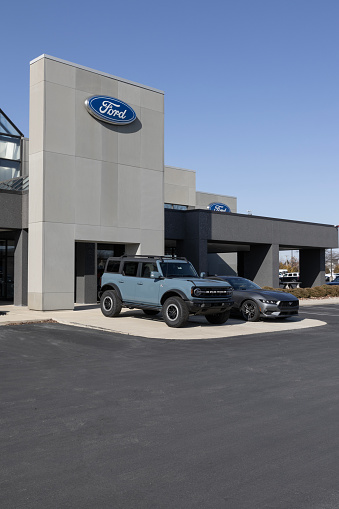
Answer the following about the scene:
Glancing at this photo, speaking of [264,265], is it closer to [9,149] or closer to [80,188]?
[80,188]

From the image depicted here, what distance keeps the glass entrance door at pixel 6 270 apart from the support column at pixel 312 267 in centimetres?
2155

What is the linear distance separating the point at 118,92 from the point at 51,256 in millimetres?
8142

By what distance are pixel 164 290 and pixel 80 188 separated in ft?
Result: 25.1

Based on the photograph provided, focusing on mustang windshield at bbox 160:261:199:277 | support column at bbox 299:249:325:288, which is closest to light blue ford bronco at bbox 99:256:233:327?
mustang windshield at bbox 160:261:199:277

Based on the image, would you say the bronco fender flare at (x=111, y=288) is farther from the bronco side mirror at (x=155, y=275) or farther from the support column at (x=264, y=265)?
the support column at (x=264, y=265)

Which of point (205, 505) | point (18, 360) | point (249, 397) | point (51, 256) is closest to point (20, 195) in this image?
point (51, 256)

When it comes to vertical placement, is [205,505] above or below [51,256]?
below

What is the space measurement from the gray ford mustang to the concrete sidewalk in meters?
0.33

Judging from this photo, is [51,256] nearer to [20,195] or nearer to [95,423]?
[20,195]

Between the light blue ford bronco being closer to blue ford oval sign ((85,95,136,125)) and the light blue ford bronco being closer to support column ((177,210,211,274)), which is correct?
blue ford oval sign ((85,95,136,125))

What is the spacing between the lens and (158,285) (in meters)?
16.8

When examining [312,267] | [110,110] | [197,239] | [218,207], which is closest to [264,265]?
[197,239]

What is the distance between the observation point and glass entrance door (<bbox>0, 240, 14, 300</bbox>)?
88.4 ft

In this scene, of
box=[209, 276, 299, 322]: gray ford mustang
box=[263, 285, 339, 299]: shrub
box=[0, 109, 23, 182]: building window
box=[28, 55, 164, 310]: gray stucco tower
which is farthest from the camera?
box=[263, 285, 339, 299]: shrub
